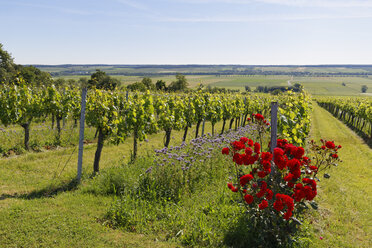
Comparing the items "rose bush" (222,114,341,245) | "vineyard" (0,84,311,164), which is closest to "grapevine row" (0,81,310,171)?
"vineyard" (0,84,311,164)

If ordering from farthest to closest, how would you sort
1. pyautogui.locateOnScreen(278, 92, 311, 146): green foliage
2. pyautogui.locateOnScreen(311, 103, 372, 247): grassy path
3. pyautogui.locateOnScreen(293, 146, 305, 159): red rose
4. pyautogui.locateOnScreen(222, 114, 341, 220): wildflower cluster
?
pyautogui.locateOnScreen(278, 92, 311, 146): green foliage, pyautogui.locateOnScreen(311, 103, 372, 247): grassy path, pyautogui.locateOnScreen(293, 146, 305, 159): red rose, pyautogui.locateOnScreen(222, 114, 341, 220): wildflower cluster

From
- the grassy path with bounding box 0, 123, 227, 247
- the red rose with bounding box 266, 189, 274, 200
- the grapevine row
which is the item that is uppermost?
the grapevine row

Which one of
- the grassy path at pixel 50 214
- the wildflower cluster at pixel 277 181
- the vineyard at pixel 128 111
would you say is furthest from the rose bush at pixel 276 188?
the vineyard at pixel 128 111

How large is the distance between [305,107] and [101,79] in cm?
4405

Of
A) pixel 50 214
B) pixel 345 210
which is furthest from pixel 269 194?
pixel 50 214

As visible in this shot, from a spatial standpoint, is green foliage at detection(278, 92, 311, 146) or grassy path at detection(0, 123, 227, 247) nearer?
grassy path at detection(0, 123, 227, 247)

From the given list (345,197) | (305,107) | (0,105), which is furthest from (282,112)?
(0,105)

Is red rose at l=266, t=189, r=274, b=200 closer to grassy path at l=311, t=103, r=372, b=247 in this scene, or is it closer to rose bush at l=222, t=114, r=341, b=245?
rose bush at l=222, t=114, r=341, b=245

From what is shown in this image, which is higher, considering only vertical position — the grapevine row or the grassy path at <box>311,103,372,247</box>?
the grapevine row

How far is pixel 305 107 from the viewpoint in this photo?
27.1 feet

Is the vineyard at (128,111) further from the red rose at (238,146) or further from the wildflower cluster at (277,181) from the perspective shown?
the red rose at (238,146)

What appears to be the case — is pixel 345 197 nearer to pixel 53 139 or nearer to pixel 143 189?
pixel 143 189

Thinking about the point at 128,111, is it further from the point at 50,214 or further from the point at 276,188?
the point at 276,188

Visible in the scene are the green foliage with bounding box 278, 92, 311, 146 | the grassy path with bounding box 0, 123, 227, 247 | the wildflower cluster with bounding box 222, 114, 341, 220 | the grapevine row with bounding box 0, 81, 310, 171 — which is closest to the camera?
the wildflower cluster with bounding box 222, 114, 341, 220
